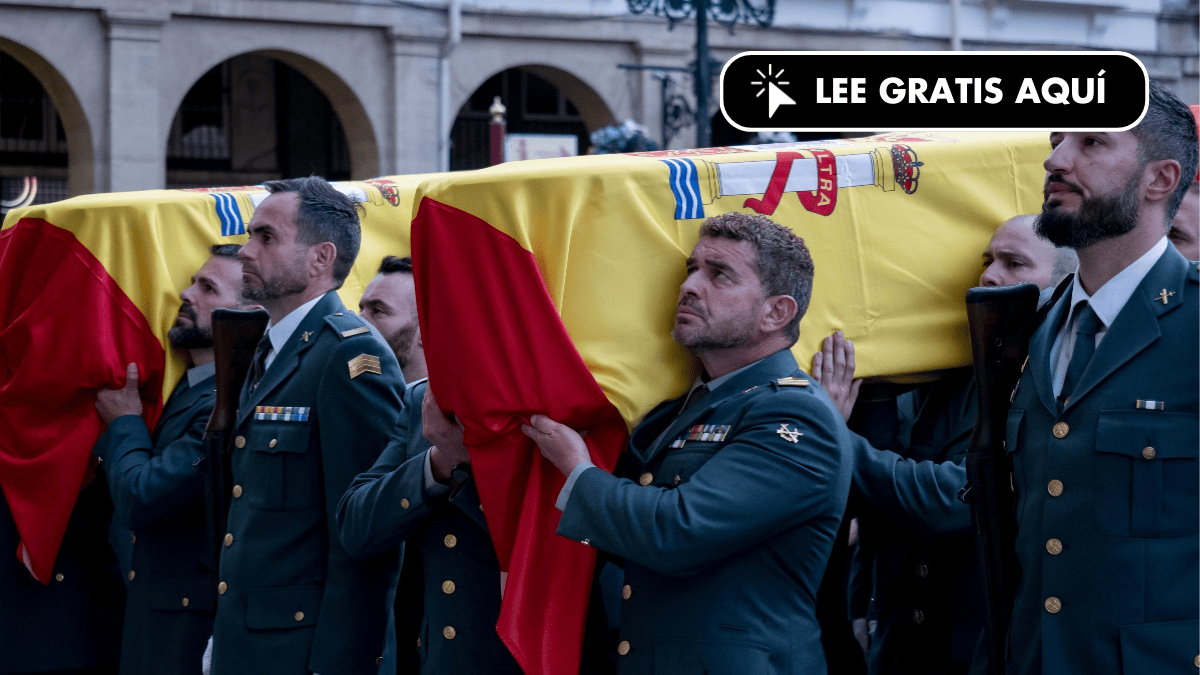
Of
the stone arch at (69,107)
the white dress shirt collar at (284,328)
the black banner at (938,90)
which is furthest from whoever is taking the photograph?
the stone arch at (69,107)

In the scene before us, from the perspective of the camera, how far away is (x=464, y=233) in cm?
322

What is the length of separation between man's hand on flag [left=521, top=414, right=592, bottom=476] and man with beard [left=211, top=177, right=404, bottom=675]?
0.90 metres

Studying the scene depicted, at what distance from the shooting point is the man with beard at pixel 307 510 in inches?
152

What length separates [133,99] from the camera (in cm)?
1491

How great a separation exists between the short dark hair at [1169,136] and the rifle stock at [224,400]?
2669 mm

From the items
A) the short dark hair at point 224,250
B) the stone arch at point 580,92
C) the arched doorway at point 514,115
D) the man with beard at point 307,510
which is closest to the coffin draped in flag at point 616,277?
the man with beard at point 307,510

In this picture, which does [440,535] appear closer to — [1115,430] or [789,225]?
[789,225]

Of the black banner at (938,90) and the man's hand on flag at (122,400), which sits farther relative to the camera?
the man's hand on flag at (122,400)

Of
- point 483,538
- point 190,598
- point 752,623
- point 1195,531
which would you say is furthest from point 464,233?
point 190,598

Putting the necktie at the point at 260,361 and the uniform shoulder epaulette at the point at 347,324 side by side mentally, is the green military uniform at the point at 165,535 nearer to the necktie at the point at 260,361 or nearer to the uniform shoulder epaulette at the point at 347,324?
the necktie at the point at 260,361

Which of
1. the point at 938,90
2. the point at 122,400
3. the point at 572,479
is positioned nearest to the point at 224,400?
the point at 122,400

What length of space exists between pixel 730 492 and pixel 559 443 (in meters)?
0.41

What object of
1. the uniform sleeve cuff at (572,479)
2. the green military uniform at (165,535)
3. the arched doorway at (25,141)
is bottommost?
the green military uniform at (165,535)

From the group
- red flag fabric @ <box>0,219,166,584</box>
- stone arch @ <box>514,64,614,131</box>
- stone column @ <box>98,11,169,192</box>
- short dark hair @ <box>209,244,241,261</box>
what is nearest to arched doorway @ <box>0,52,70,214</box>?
stone column @ <box>98,11,169,192</box>
